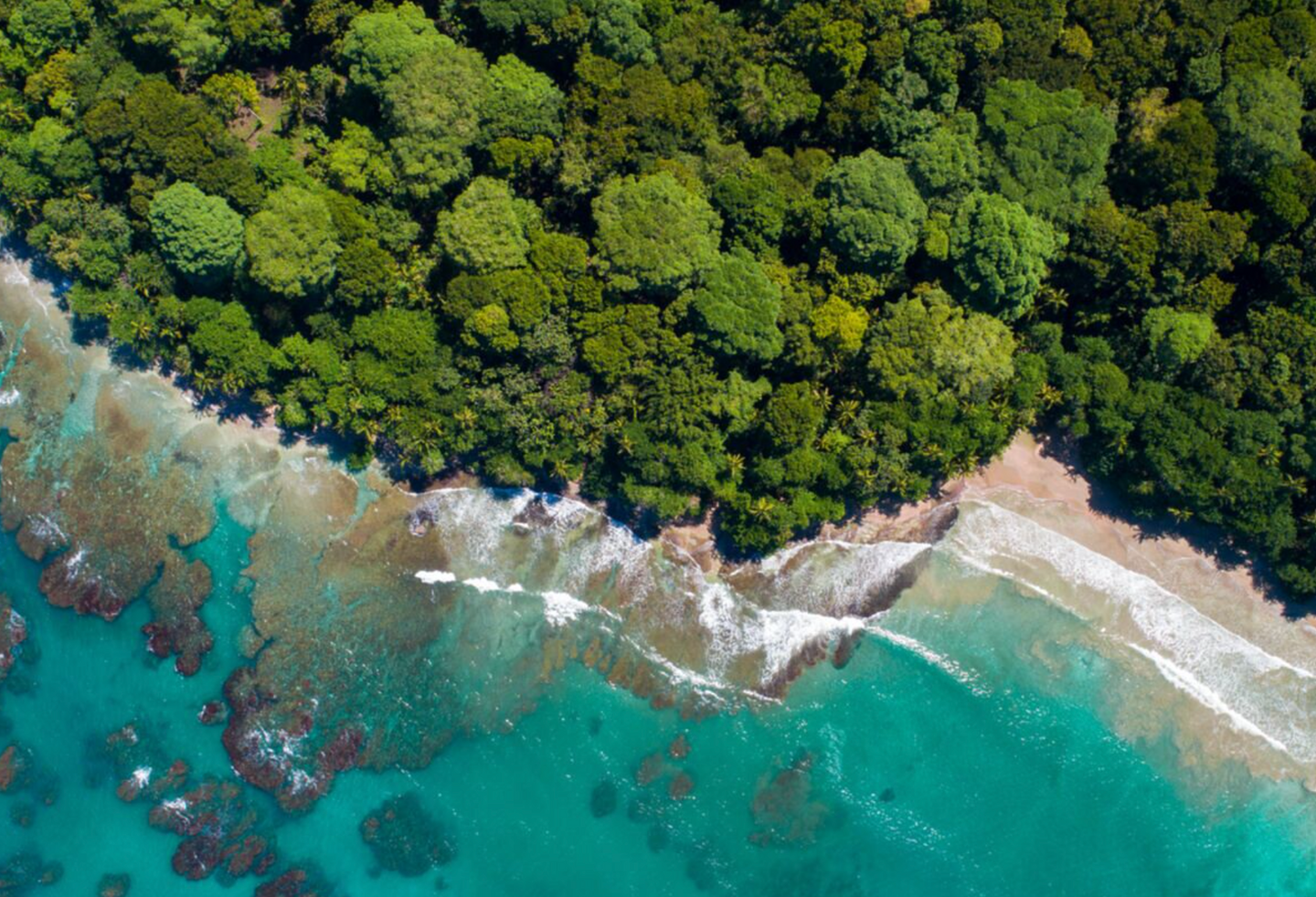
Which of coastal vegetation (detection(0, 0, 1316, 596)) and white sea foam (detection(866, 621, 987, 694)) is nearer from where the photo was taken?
coastal vegetation (detection(0, 0, 1316, 596))

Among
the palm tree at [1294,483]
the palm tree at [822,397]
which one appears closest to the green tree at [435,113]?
the palm tree at [822,397]

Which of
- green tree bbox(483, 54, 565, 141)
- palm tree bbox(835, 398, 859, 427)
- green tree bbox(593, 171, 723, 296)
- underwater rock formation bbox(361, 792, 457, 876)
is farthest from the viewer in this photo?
underwater rock formation bbox(361, 792, 457, 876)

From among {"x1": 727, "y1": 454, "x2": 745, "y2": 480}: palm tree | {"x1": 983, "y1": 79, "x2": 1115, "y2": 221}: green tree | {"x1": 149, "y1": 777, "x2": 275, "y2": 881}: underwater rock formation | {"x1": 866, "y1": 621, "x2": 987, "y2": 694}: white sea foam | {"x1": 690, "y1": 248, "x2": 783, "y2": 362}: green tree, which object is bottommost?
{"x1": 149, "y1": 777, "x2": 275, "y2": 881}: underwater rock formation

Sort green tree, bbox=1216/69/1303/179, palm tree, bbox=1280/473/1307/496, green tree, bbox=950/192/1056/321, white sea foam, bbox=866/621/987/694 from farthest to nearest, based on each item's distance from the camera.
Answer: white sea foam, bbox=866/621/987/694 → palm tree, bbox=1280/473/1307/496 → green tree, bbox=1216/69/1303/179 → green tree, bbox=950/192/1056/321

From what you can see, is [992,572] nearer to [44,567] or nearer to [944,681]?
[944,681]

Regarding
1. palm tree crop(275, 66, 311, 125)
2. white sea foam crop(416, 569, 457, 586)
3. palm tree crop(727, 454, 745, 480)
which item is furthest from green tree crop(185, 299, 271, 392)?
palm tree crop(727, 454, 745, 480)

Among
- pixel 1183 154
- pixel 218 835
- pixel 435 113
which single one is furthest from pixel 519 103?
pixel 218 835

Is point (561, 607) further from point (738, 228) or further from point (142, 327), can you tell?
point (142, 327)

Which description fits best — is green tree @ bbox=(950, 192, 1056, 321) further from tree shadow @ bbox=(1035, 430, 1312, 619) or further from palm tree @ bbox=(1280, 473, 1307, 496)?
palm tree @ bbox=(1280, 473, 1307, 496)
